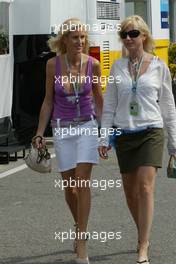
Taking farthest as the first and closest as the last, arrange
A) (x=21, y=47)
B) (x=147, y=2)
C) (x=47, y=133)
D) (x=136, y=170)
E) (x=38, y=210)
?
(x=147, y=2), (x=47, y=133), (x=21, y=47), (x=38, y=210), (x=136, y=170)

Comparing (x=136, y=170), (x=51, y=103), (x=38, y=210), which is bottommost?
(x=38, y=210)

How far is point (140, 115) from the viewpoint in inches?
221

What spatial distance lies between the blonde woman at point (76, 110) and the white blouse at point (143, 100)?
0.61 ft

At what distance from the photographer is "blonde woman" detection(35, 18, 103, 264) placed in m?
5.81

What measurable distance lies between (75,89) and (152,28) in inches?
316

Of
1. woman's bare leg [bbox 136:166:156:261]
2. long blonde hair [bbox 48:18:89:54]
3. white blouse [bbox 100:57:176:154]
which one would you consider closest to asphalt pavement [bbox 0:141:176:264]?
woman's bare leg [bbox 136:166:156:261]

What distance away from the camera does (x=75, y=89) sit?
5828 mm

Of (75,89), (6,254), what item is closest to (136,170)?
(75,89)

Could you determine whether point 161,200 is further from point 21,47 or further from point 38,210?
point 21,47

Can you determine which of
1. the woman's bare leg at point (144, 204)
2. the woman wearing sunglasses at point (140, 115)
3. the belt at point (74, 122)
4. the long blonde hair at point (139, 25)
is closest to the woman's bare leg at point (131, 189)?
the woman wearing sunglasses at point (140, 115)

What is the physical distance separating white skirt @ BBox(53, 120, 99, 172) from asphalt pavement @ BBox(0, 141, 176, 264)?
80 cm

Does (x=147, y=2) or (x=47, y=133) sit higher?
(x=147, y=2)

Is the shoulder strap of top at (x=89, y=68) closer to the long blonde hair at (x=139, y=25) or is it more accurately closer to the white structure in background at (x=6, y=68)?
the long blonde hair at (x=139, y=25)

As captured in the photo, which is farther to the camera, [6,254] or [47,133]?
[47,133]
